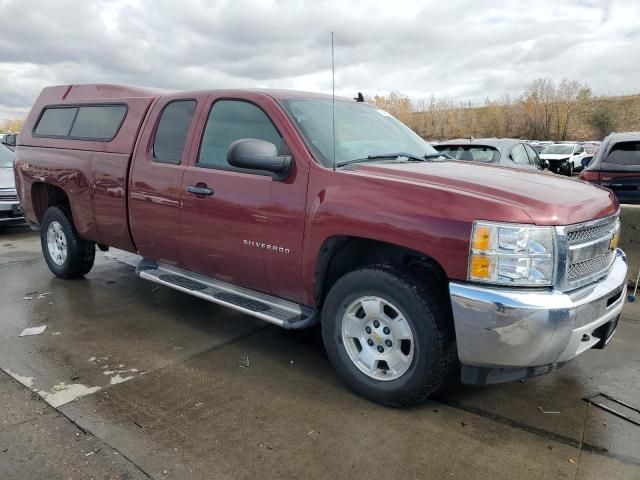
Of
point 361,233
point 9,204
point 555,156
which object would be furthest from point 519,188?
point 555,156

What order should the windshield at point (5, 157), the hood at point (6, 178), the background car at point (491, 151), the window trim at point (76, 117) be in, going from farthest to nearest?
1. the windshield at point (5, 157)
2. the hood at point (6, 178)
3. the background car at point (491, 151)
4. the window trim at point (76, 117)

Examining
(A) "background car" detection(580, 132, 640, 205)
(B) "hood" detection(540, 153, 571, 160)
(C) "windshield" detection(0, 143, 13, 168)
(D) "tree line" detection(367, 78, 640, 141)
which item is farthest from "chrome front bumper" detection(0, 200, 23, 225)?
(D) "tree line" detection(367, 78, 640, 141)

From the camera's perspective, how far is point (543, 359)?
277cm

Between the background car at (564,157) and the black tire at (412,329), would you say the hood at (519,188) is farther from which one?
the background car at (564,157)

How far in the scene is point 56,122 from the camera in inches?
234

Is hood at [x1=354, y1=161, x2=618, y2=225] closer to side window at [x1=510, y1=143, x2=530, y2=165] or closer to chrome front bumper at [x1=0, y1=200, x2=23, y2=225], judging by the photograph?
side window at [x1=510, y1=143, x2=530, y2=165]

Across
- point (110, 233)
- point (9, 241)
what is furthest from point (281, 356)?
point (9, 241)

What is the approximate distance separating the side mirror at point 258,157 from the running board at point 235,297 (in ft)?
3.05

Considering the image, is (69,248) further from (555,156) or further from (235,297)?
(555,156)

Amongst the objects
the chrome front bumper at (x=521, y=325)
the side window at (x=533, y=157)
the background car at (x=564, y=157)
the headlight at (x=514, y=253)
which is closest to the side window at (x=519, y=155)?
the side window at (x=533, y=157)

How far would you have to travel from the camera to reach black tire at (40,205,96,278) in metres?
5.75

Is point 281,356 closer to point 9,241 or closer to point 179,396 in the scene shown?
point 179,396

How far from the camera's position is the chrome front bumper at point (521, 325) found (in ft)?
8.72

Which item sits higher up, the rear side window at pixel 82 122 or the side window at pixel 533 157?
the rear side window at pixel 82 122
